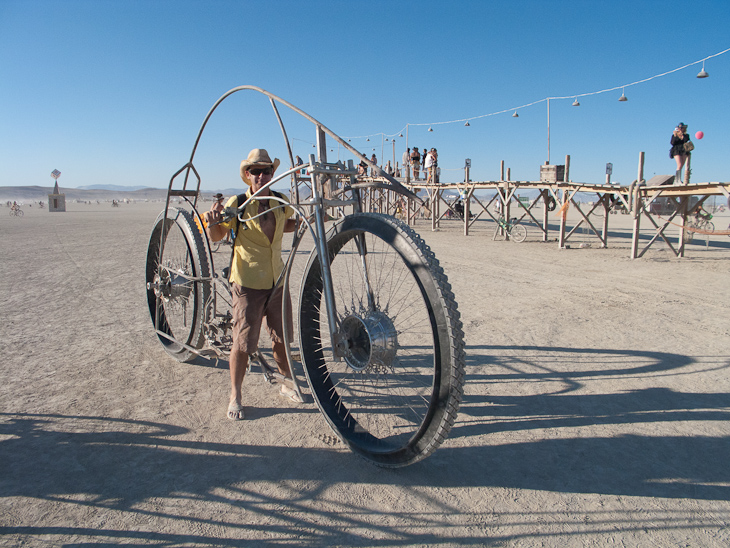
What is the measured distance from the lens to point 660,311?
6.37 metres

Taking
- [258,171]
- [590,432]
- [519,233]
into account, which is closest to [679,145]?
[519,233]

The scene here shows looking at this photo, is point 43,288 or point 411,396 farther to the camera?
point 43,288

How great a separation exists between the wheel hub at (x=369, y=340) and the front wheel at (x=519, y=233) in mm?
15494

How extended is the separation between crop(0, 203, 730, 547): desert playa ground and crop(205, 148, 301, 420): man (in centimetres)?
44

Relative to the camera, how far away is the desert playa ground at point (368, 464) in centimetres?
216

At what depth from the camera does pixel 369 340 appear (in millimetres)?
2660

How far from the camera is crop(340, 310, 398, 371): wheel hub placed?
2.62m

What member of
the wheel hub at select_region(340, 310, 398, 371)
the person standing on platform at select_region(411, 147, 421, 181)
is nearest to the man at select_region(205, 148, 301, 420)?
the wheel hub at select_region(340, 310, 398, 371)

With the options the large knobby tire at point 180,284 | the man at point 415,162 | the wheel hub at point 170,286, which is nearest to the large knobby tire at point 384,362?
the large knobby tire at point 180,284

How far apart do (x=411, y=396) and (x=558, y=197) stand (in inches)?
512

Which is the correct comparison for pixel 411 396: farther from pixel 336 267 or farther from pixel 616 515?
pixel 336 267

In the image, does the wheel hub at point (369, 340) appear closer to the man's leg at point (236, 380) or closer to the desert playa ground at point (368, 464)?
the desert playa ground at point (368, 464)

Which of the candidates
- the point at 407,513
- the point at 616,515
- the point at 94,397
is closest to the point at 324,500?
the point at 407,513

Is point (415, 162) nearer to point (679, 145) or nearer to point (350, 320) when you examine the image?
point (679, 145)
